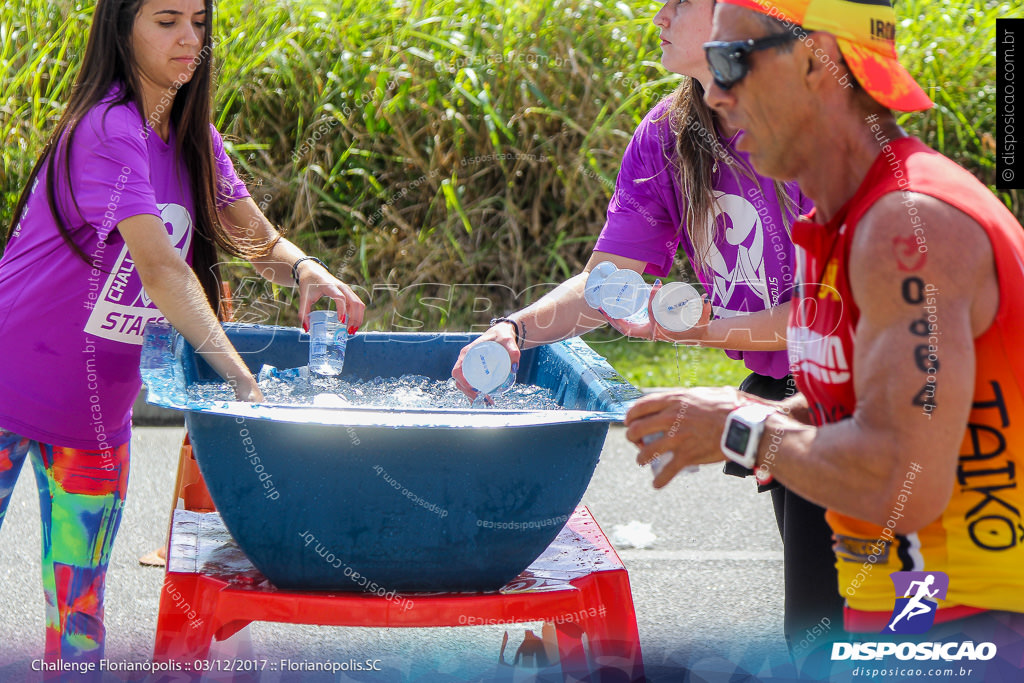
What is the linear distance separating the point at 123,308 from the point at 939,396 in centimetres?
163

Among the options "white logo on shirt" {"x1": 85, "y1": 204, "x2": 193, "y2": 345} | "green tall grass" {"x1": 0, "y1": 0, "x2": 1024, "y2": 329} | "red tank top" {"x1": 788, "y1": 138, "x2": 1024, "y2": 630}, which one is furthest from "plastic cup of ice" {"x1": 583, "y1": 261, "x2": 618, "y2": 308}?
"green tall grass" {"x1": 0, "y1": 0, "x2": 1024, "y2": 329}

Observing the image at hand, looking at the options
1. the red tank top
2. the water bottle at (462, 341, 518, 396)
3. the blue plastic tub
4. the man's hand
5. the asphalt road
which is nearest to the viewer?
the red tank top

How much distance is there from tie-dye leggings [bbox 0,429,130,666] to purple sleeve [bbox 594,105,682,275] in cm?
122

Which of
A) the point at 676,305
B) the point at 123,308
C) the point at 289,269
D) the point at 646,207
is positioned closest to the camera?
the point at 676,305

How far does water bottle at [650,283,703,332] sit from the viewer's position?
1.94 metres

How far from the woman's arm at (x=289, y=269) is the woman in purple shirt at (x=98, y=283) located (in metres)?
0.22

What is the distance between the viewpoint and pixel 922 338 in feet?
3.96

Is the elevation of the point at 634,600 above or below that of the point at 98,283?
below

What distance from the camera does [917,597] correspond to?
1400 mm

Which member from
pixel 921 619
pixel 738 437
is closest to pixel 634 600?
pixel 921 619

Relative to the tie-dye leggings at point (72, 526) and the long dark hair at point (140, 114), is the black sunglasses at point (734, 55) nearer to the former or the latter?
the long dark hair at point (140, 114)

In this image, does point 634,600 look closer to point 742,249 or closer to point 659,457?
point 742,249

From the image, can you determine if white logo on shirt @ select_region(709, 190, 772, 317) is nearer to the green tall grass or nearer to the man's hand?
the man's hand

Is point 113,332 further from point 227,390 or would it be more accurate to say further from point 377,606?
point 377,606
